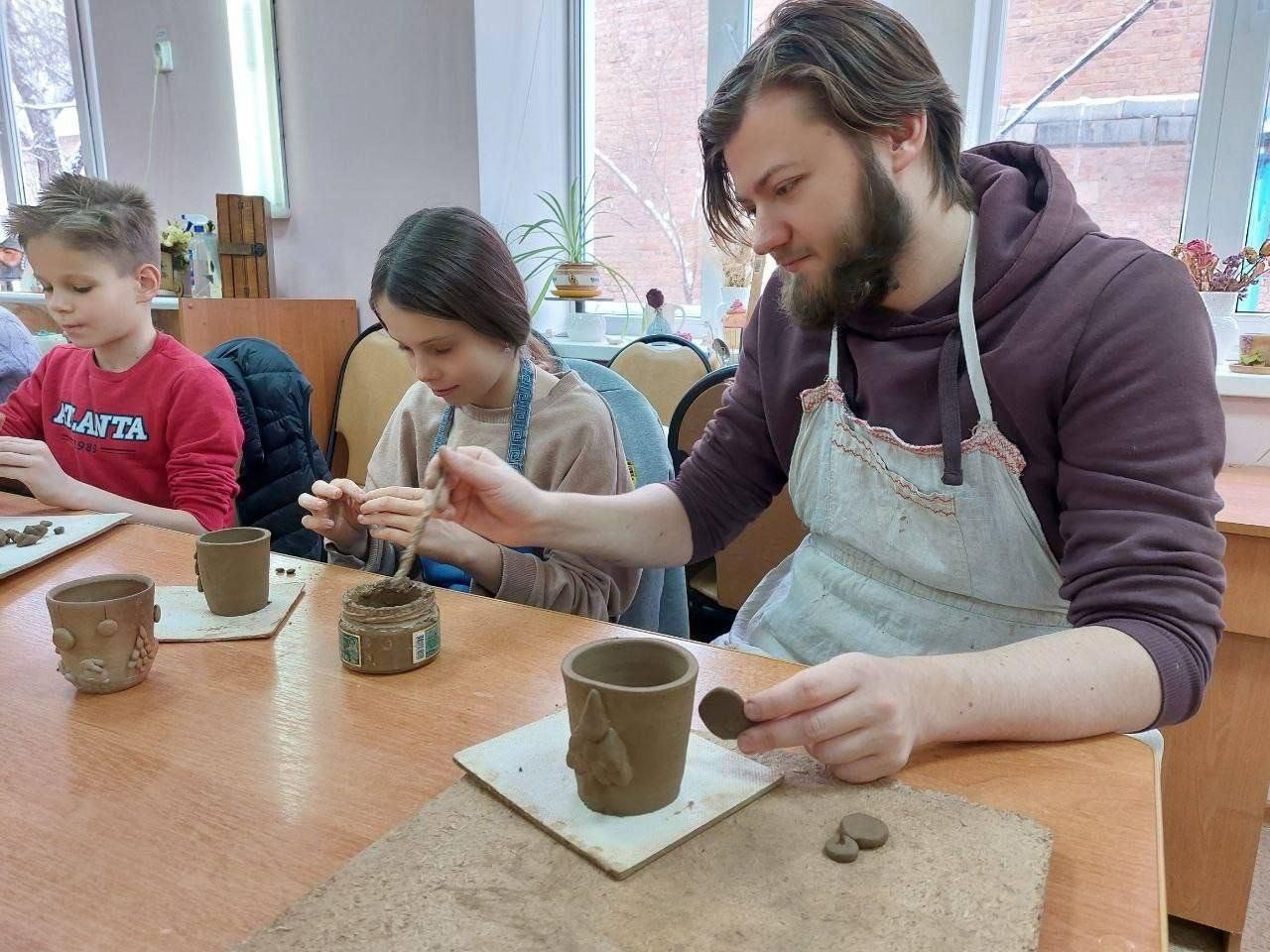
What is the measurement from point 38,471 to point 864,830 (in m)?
1.45

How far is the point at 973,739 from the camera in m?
0.74

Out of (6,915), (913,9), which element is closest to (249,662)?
(6,915)

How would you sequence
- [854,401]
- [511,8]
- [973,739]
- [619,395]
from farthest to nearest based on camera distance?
[511,8]
[619,395]
[854,401]
[973,739]

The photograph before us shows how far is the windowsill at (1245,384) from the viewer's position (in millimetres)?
1889

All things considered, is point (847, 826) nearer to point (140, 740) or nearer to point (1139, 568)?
point (1139, 568)

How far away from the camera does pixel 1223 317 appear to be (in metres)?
2.02

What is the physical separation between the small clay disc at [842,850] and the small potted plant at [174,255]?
3.42 metres

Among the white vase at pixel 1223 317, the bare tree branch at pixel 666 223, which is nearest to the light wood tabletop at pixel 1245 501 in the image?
the white vase at pixel 1223 317

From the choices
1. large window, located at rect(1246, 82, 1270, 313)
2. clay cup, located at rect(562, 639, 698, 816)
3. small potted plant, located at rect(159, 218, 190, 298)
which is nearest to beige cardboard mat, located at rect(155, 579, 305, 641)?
clay cup, located at rect(562, 639, 698, 816)

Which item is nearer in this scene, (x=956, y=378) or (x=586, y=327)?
(x=956, y=378)

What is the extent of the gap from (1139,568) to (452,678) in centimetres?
67

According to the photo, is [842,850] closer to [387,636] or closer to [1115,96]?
[387,636]

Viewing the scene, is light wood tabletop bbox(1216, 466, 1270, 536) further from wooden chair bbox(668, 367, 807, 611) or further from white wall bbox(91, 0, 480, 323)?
white wall bbox(91, 0, 480, 323)

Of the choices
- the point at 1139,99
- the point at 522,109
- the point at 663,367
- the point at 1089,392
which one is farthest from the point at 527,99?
the point at 1089,392
